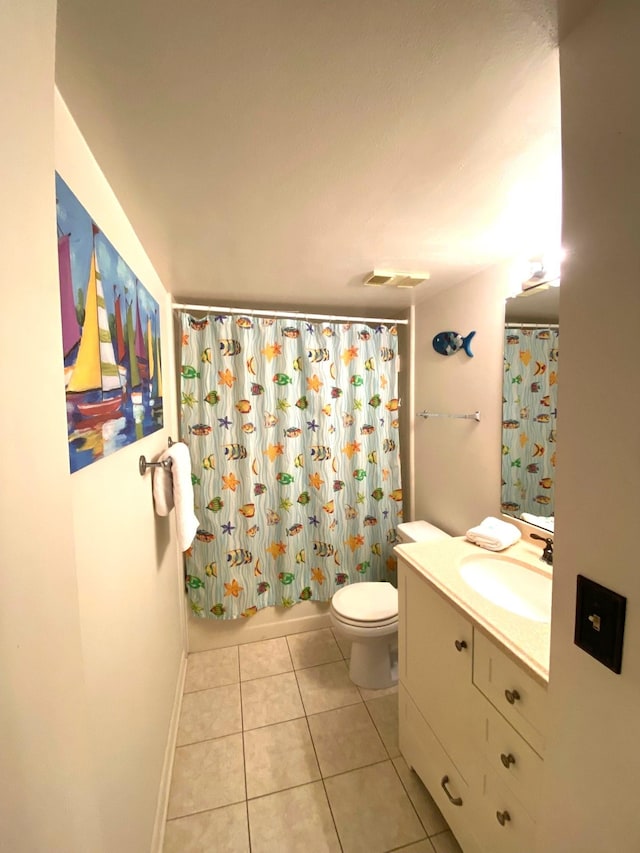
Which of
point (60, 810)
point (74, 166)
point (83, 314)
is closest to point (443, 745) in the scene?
point (60, 810)

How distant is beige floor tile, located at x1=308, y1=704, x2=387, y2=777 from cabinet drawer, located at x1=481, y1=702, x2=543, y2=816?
30.1 inches

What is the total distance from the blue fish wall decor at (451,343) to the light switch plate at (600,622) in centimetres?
134

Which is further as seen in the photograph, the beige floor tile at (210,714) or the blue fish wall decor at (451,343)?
the blue fish wall decor at (451,343)

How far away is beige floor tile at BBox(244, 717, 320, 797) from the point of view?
4.42 feet

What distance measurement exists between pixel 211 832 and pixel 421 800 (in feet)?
2.56

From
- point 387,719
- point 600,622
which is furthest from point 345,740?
point 600,622

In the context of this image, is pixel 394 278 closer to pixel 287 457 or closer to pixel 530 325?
pixel 530 325

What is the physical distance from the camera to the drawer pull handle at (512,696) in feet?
2.72

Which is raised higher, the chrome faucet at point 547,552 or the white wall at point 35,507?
the white wall at point 35,507

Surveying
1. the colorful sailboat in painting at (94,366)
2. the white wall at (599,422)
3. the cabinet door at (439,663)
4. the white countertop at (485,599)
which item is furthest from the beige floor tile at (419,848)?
the colorful sailboat in painting at (94,366)

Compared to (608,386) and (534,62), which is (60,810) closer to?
(608,386)

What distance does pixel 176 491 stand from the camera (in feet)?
4.60

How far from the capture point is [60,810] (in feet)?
1.28

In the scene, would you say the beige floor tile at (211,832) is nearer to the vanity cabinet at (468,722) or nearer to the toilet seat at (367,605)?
the vanity cabinet at (468,722)
